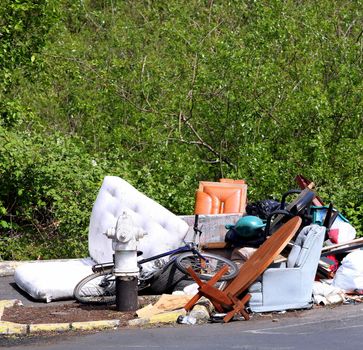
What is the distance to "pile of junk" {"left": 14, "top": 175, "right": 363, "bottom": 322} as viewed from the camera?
32.5 feet

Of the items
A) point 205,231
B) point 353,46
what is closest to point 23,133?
point 205,231

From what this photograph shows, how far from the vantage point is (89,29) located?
26641 millimetres

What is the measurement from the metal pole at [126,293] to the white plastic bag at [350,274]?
8.02ft

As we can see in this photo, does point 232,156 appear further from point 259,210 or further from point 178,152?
point 259,210

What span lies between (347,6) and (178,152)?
8.85m

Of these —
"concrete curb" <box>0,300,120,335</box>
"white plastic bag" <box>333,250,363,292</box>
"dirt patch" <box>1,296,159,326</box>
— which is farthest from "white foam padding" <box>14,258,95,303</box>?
"white plastic bag" <box>333,250,363,292</box>

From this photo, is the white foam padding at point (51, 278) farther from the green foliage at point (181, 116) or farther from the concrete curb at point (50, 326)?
the green foliage at point (181, 116)

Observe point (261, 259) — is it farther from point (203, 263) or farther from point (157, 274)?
point (157, 274)

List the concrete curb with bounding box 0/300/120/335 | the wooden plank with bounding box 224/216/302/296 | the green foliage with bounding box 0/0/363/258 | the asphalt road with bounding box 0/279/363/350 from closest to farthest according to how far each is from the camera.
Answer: the asphalt road with bounding box 0/279/363/350, the concrete curb with bounding box 0/300/120/335, the wooden plank with bounding box 224/216/302/296, the green foliage with bounding box 0/0/363/258

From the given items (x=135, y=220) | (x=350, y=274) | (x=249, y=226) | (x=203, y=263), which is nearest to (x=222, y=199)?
(x=249, y=226)

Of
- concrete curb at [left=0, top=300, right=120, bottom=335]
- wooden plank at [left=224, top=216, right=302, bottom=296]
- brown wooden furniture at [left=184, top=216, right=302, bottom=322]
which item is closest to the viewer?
concrete curb at [left=0, top=300, right=120, bottom=335]

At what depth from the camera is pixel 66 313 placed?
1017 cm

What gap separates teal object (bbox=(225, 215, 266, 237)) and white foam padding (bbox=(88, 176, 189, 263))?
0.68 metres

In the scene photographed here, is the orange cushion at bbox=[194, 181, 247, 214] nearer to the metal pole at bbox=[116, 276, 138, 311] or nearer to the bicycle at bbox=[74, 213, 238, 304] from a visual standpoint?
the bicycle at bbox=[74, 213, 238, 304]
